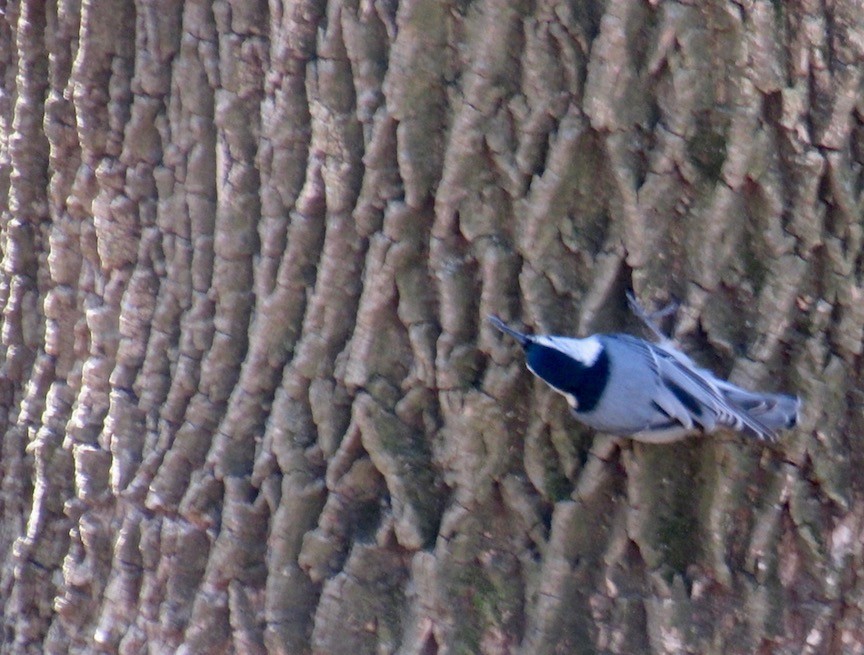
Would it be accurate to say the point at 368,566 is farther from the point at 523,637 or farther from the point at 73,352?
the point at 73,352

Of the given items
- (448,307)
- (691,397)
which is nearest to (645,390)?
(691,397)

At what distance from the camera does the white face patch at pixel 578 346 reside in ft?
6.55

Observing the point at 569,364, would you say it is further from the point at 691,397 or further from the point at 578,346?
the point at 691,397

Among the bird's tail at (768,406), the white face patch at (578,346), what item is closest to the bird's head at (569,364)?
the white face patch at (578,346)

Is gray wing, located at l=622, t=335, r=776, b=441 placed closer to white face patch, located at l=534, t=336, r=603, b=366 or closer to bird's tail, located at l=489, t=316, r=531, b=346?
white face patch, located at l=534, t=336, r=603, b=366

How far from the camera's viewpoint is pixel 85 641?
2.48m

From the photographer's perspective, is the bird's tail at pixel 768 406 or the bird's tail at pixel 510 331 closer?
the bird's tail at pixel 768 406

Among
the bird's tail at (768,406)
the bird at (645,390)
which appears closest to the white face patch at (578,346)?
the bird at (645,390)

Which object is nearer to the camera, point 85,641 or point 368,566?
point 368,566

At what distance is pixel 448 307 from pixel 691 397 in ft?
1.68

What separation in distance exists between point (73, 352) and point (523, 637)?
1.27 meters

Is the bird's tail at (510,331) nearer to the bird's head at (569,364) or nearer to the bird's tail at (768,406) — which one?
the bird's head at (569,364)

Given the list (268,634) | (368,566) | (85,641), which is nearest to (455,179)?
(368,566)

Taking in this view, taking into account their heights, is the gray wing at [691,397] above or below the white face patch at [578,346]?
below
